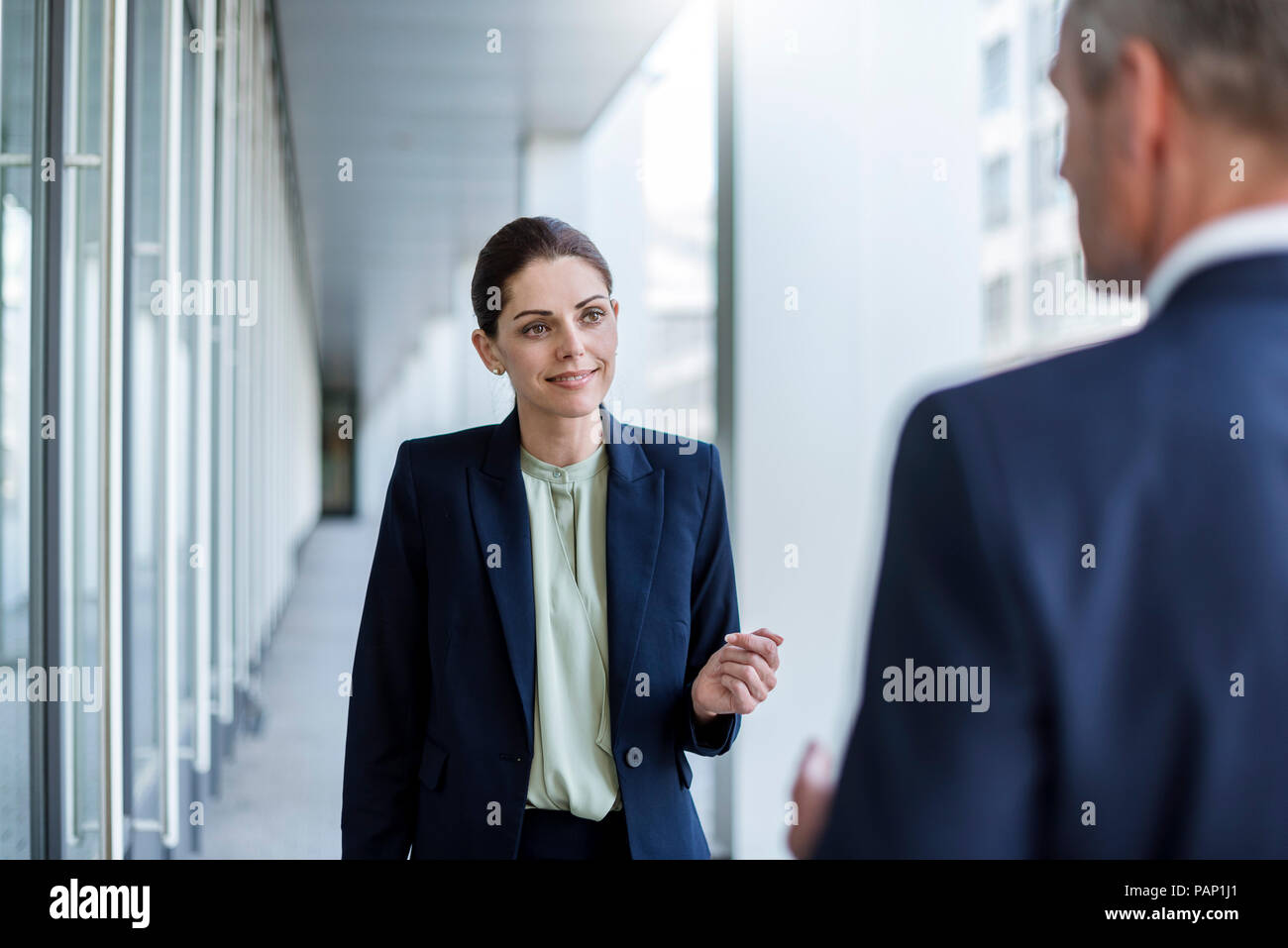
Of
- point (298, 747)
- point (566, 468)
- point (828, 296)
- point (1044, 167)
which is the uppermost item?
point (1044, 167)

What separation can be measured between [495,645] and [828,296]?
4.68 ft

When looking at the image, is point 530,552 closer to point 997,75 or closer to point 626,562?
point 626,562

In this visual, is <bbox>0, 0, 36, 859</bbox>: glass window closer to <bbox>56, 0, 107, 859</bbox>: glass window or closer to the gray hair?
<bbox>56, 0, 107, 859</bbox>: glass window

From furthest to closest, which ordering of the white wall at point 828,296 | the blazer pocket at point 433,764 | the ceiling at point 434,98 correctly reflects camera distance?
1. the ceiling at point 434,98
2. the white wall at point 828,296
3. the blazer pocket at point 433,764

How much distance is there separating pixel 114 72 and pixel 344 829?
126cm

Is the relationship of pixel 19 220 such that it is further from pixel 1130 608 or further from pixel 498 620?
pixel 1130 608

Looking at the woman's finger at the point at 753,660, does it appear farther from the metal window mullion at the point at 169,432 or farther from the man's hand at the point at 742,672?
the metal window mullion at the point at 169,432

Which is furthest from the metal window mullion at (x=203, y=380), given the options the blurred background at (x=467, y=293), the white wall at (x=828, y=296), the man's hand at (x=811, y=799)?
the man's hand at (x=811, y=799)

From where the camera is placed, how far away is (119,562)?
1.67 meters

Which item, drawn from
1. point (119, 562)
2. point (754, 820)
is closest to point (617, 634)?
point (119, 562)

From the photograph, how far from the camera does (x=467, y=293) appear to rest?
64.4 inches

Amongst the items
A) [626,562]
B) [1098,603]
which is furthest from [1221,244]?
[626,562]

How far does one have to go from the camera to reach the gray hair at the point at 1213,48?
0.67 meters
